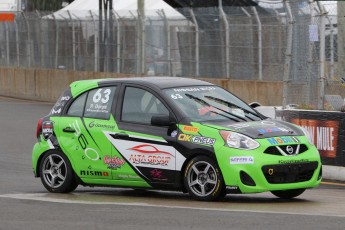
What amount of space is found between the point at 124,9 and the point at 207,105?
27.8 m

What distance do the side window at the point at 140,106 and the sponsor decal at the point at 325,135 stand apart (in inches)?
137

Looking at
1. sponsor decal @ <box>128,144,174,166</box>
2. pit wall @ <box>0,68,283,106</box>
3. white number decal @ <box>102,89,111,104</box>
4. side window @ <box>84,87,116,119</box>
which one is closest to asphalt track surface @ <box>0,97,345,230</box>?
sponsor decal @ <box>128,144,174,166</box>

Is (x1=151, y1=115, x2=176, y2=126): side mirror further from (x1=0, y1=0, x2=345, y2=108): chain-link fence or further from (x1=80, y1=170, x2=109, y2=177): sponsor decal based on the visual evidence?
(x1=0, y1=0, x2=345, y2=108): chain-link fence

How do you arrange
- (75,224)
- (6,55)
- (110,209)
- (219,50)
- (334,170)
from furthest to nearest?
(6,55)
(219,50)
(334,170)
(110,209)
(75,224)

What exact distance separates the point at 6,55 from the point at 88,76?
679 centimetres

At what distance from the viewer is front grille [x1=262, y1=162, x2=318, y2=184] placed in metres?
11.5

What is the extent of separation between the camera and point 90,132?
12.8 metres

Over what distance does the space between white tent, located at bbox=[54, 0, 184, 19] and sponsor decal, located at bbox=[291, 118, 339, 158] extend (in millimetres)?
15581

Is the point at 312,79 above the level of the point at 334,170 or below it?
above

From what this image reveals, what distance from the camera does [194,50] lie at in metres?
29.5

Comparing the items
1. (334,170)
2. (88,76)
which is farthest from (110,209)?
(88,76)

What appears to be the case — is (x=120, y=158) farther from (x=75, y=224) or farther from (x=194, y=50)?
(x=194, y=50)

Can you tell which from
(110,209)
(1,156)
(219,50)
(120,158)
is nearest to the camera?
(110,209)

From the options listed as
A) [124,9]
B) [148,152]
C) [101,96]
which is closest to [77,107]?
[101,96]
